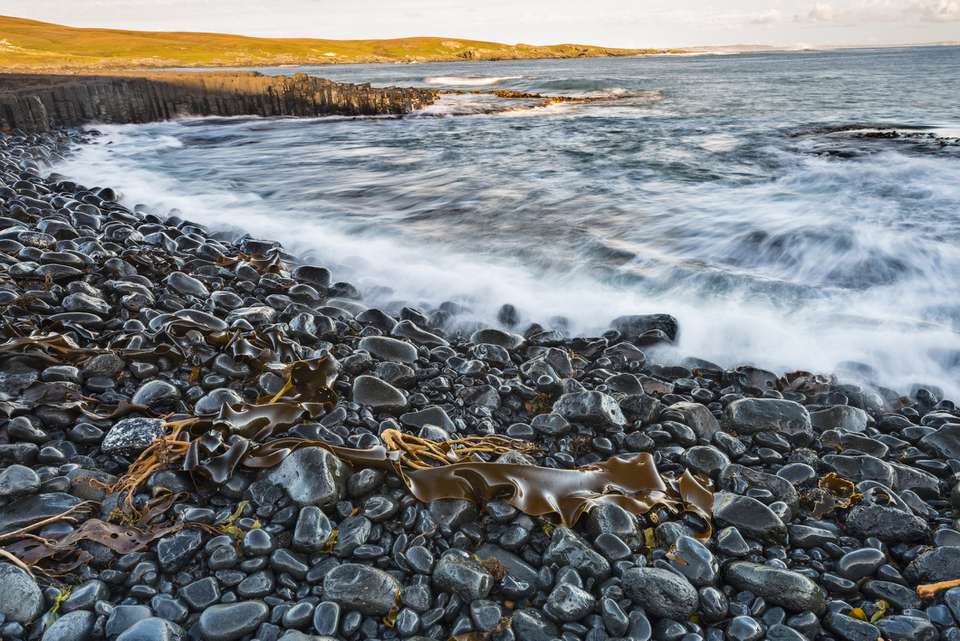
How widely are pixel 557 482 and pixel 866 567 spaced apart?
122cm

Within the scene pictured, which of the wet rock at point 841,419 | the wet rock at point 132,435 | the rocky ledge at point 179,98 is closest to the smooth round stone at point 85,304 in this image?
the wet rock at point 132,435

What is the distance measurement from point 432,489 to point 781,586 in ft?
4.51

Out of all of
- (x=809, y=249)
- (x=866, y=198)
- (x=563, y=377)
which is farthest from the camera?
(x=866, y=198)

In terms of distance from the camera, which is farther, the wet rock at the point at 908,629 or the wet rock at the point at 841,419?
the wet rock at the point at 841,419

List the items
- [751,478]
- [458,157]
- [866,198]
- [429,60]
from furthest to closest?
[429,60] → [458,157] → [866,198] → [751,478]

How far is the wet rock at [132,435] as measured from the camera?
98.4 inches

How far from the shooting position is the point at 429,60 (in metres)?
126

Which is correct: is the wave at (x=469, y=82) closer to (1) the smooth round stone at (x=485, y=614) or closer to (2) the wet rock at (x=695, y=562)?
(2) the wet rock at (x=695, y=562)

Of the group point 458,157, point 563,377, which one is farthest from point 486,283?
point 458,157

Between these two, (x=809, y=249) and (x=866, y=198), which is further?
(x=866, y=198)

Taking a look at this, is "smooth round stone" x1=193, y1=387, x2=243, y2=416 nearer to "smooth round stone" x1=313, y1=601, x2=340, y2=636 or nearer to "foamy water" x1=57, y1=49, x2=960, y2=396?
"smooth round stone" x1=313, y1=601, x2=340, y2=636

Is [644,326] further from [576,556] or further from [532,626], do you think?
[532,626]

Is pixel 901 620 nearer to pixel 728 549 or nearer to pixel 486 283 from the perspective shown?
pixel 728 549

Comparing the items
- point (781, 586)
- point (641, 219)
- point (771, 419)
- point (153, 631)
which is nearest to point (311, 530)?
point (153, 631)
